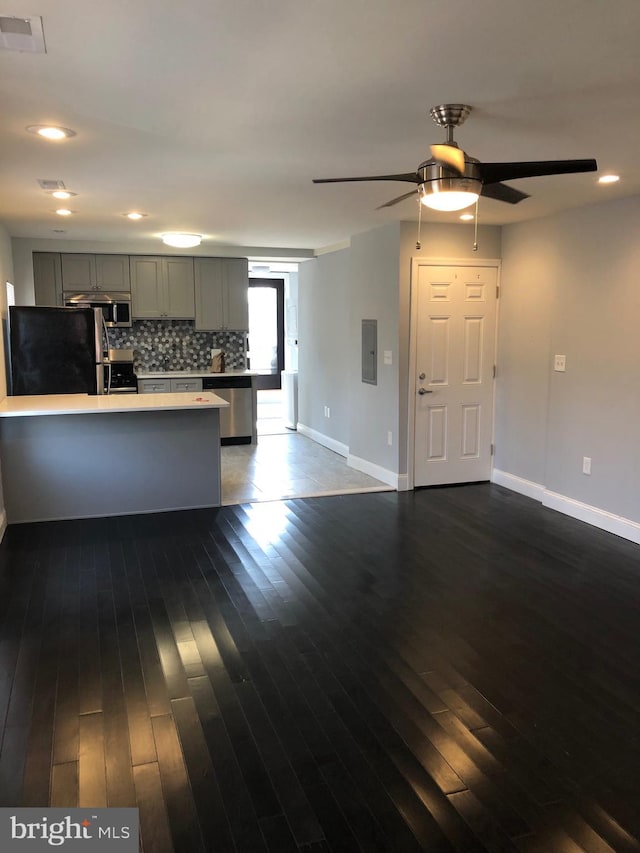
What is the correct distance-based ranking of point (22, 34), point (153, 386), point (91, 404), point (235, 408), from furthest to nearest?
point (235, 408), point (153, 386), point (91, 404), point (22, 34)

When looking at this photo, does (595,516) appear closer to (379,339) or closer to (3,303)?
(379,339)

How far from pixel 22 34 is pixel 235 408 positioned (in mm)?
5976

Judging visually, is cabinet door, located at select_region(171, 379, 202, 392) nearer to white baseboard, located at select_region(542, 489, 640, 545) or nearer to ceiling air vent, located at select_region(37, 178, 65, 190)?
ceiling air vent, located at select_region(37, 178, 65, 190)

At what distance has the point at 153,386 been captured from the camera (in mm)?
7410

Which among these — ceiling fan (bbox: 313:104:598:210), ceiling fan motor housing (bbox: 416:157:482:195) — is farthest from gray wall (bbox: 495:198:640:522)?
ceiling fan motor housing (bbox: 416:157:482:195)

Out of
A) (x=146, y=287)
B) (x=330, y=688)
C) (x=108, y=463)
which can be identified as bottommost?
(x=330, y=688)

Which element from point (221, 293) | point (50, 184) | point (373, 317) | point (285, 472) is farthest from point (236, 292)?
point (50, 184)

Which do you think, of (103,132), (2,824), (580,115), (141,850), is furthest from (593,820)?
(103,132)

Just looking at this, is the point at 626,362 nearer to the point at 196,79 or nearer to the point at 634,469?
the point at 634,469

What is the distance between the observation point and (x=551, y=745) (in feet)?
7.38

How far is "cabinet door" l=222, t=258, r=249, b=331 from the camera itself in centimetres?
777

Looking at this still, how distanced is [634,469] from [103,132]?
3.79 meters

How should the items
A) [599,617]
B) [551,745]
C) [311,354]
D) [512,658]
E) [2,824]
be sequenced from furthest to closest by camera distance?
[311,354], [599,617], [512,658], [551,745], [2,824]

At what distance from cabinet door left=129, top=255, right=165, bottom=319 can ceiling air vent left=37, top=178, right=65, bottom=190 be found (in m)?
3.28
